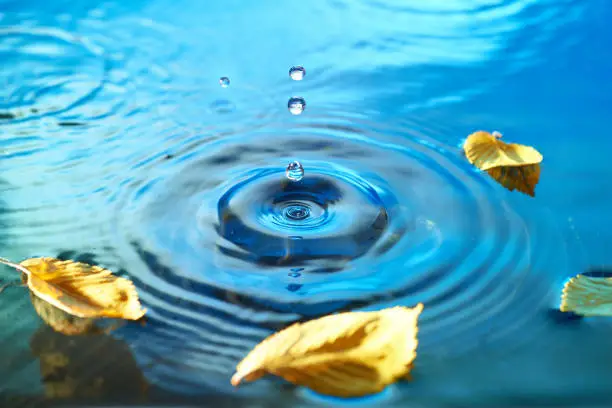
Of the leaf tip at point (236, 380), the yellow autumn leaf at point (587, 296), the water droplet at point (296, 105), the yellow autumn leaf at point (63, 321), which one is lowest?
the leaf tip at point (236, 380)

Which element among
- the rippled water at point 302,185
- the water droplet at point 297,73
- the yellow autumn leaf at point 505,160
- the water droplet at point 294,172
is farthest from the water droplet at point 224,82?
the yellow autumn leaf at point 505,160

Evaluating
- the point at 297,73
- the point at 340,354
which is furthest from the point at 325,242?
the point at 297,73

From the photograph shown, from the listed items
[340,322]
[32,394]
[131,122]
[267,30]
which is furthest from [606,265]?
[267,30]

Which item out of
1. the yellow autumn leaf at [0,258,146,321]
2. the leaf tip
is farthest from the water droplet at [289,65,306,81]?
the leaf tip

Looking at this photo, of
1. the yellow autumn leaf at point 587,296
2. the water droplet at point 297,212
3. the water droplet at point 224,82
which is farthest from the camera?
the water droplet at point 224,82

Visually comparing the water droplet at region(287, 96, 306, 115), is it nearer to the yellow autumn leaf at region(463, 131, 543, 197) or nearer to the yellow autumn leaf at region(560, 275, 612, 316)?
the yellow autumn leaf at region(463, 131, 543, 197)

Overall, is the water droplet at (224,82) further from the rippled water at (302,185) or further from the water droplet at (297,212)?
the water droplet at (297,212)

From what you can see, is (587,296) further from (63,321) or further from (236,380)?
(63,321)

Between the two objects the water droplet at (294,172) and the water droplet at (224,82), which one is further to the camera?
the water droplet at (224,82)
